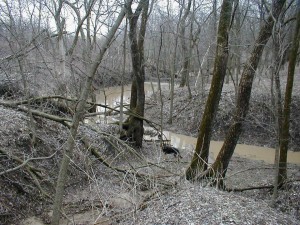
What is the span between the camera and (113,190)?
25.2ft

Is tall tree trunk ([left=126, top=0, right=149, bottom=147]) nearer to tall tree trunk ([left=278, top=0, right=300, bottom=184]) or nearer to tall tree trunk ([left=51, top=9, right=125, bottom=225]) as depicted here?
tall tree trunk ([left=278, top=0, right=300, bottom=184])

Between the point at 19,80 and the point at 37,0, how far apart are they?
248 inches

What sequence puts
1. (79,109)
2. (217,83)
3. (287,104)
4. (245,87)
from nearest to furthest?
(79,109) < (245,87) < (217,83) < (287,104)

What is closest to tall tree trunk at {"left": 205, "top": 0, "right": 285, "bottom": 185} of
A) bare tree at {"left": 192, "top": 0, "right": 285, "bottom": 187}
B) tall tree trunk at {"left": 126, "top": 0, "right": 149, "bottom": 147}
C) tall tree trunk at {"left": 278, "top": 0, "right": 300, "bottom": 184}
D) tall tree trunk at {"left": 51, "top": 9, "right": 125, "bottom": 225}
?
bare tree at {"left": 192, "top": 0, "right": 285, "bottom": 187}

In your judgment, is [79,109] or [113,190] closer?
[79,109]

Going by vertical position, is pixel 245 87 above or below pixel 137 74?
below

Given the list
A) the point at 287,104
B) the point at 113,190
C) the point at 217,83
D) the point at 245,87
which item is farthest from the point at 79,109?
the point at 287,104

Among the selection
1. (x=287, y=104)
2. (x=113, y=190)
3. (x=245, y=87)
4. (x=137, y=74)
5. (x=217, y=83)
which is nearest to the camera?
(x=113, y=190)

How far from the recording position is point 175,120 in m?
18.8

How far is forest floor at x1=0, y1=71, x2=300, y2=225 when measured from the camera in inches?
202

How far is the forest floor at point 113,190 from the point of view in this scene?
16.8 ft

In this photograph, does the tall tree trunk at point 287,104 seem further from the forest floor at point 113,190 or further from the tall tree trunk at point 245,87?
the tall tree trunk at point 245,87

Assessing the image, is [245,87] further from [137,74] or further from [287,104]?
[137,74]

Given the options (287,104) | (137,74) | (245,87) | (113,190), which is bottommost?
(113,190)
